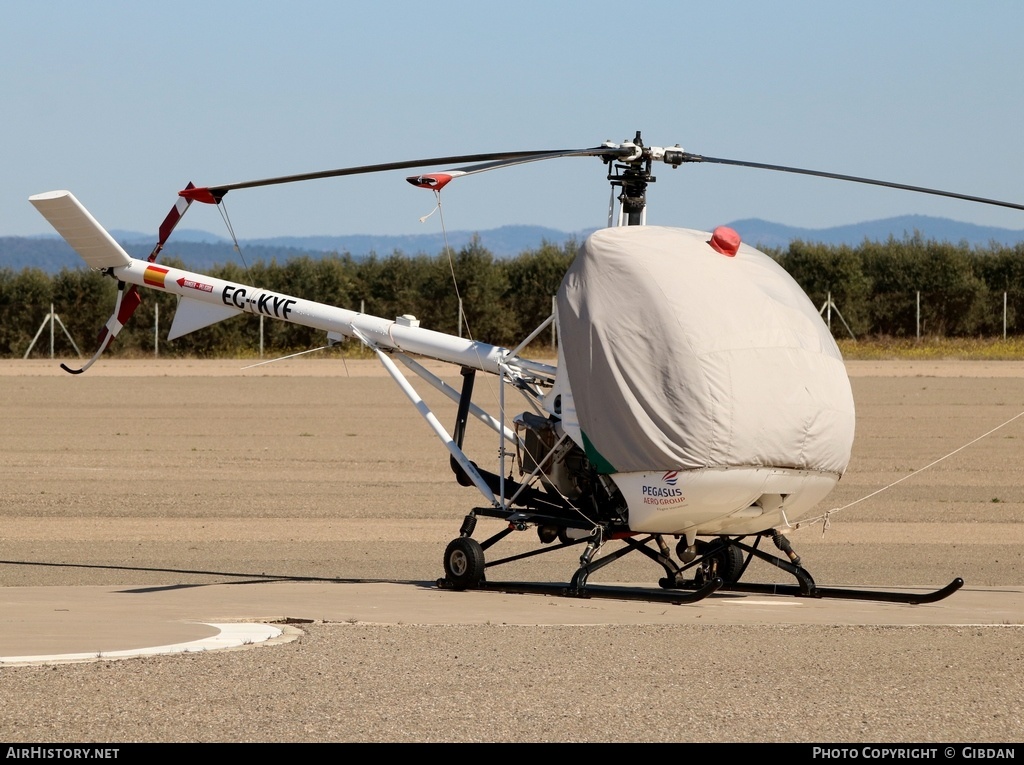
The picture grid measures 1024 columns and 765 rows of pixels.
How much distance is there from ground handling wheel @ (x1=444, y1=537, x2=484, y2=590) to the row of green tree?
3721cm

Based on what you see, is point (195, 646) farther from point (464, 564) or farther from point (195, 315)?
point (195, 315)

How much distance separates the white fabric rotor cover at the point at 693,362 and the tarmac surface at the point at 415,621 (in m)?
1.33

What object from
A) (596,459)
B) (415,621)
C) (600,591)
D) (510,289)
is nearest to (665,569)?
(600,591)

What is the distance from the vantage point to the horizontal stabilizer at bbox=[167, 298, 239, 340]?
15.9 metres

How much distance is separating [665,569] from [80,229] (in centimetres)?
740

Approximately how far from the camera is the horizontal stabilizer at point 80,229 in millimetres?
15945

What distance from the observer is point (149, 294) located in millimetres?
49375

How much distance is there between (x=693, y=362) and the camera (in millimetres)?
11477

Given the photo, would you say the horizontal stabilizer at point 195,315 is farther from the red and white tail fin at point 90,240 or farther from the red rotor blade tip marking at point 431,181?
the red rotor blade tip marking at point 431,181

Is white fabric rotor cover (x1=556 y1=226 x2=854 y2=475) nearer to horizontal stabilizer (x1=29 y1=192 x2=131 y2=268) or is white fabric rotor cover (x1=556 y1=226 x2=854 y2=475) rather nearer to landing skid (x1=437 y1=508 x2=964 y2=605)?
landing skid (x1=437 y1=508 x2=964 y2=605)

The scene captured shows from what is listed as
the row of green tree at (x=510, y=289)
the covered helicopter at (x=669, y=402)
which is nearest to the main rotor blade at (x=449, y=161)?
the covered helicopter at (x=669, y=402)

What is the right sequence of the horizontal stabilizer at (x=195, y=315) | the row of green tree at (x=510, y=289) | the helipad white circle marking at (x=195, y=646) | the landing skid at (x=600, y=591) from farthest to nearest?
1. the row of green tree at (x=510, y=289)
2. the horizontal stabilizer at (x=195, y=315)
3. the landing skid at (x=600, y=591)
4. the helipad white circle marking at (x=195, y=646)

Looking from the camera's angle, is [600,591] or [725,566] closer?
[600,591]

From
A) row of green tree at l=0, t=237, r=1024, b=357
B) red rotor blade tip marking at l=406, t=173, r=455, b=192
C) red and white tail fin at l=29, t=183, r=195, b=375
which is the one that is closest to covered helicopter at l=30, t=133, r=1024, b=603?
red rotor blade tip marking at l=406, t=173, r=455, b=192
